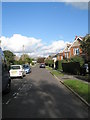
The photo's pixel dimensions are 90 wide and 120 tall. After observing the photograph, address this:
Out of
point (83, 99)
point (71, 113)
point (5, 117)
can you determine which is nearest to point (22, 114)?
point (5, 117)

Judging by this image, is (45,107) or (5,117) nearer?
(5,117)

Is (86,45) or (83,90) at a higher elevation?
(86,45)

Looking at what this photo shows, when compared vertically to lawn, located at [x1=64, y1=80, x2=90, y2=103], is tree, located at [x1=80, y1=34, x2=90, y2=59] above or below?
above

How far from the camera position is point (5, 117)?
678 cm

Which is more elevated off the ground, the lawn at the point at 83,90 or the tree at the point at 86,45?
the tree at the point at 86,45

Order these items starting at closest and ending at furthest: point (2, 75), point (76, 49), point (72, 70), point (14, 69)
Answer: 1. point (2, 75)
2. point (14, 69)
3. point (72, 70)
4. point (76, 49)

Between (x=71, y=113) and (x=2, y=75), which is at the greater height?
(x=2, y=75)

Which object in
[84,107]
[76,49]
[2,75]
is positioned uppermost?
[76,49]

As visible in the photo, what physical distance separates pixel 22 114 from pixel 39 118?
756 mm

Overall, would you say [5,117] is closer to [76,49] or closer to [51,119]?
[51,119]

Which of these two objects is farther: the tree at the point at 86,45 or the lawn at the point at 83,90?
the tree at the point at 86,45

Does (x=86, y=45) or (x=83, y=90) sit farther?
(x=86, y=45)

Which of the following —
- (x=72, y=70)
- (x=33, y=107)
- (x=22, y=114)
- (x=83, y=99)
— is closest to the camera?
(x=22, y=114)

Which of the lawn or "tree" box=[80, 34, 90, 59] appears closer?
the lawn
